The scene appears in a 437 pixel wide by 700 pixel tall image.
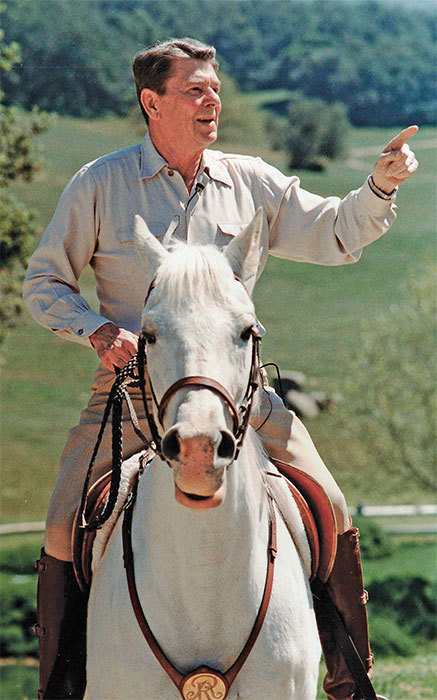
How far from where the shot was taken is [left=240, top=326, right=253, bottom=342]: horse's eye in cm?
286

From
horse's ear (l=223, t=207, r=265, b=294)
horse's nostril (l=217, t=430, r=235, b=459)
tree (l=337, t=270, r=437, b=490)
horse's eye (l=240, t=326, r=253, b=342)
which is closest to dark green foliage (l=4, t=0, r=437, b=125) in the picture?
tree (l=337, t=270, r=437, b=490)

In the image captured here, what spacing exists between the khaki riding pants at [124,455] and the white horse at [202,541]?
373 millimetres

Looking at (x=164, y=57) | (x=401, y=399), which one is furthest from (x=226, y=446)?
(x=401, y=399)

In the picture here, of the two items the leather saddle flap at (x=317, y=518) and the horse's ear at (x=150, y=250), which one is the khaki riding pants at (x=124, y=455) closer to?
the leather saddle flap at (x=317, y=518)

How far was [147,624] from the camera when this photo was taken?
3.20m

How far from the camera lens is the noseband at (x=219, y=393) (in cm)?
269

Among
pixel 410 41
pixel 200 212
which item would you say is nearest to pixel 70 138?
pixel 410 41

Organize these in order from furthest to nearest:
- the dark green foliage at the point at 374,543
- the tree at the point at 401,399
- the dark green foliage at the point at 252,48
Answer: the tree at the point at 401,399 < the dark green foliage at the point at 252,48 < the dark green foliage at the point at 374,543

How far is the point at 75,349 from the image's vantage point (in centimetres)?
2520

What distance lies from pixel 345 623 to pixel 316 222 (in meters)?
1.83

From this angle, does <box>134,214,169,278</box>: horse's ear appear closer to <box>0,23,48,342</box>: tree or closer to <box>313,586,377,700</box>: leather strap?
<box>313,586,377,700</box>: leather strap

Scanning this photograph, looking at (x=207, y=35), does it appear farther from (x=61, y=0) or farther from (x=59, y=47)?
(x=59, y=47)

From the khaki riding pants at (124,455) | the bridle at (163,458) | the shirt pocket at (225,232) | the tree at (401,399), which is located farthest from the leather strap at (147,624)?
the tree at (401,399)

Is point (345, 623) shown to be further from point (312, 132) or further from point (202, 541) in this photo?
point (312, 132)
